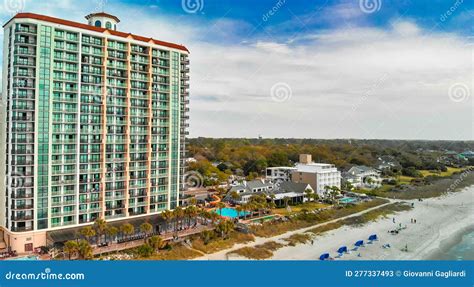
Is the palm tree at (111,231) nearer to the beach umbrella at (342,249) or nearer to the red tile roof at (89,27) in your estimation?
the red tile roof at (89,27)

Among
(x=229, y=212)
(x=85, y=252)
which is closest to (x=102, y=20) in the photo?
(x=85, y=252)

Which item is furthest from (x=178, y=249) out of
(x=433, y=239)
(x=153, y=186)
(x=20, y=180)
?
(x=433, y=239)

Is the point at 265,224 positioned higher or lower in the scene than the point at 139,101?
lower

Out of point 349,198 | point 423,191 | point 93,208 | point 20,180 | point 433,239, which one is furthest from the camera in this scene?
point 423,191

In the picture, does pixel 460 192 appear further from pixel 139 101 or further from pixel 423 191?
pixel 139 101

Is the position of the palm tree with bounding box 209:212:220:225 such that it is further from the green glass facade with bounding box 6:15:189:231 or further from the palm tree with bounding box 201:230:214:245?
the green glass facade with bounding box 6:15:189:231

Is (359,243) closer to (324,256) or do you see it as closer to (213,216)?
(324,256)

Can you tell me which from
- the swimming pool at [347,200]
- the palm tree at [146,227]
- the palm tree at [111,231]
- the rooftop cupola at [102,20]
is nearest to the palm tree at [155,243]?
the palm tree at [146,227]
